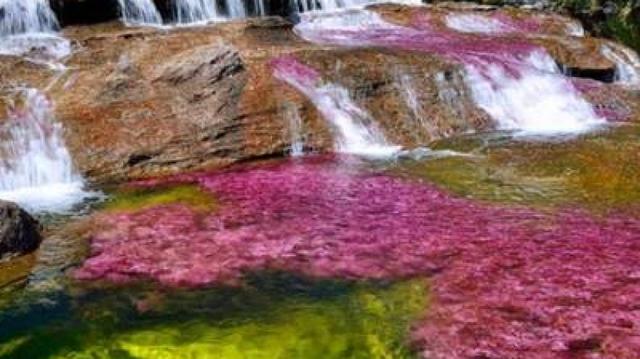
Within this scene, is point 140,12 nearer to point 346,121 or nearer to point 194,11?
point 194,11

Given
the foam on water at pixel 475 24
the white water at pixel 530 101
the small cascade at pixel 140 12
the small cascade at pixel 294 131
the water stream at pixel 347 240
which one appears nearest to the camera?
the water stream at pixel 347 240

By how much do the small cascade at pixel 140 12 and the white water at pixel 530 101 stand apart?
42.2 ft

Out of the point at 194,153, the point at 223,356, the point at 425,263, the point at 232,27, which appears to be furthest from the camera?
the point at 232,27

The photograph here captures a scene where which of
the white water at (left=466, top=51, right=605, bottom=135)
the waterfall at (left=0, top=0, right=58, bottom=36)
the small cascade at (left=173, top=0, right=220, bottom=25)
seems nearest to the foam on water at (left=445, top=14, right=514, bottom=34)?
the white water at (left=466, top=51, right=605, bottom=135)

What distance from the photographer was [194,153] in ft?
72.9

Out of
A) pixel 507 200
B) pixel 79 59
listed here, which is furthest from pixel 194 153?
pixel 507 200

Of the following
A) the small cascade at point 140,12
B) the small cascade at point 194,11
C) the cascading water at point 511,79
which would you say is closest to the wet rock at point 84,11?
the small cascade at point 140,12

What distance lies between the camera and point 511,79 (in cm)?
2898

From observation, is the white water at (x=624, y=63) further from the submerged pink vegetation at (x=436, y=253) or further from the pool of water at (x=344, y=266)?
the submerged pink vegetation at (x=436, y=253)

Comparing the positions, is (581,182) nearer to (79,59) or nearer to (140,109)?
(140,109)

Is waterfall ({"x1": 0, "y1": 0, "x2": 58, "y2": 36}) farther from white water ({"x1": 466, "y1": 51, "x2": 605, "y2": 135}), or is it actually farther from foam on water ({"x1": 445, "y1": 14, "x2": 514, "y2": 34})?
foam on water ({"x1": 445, "y1": 14, "x2": 514, "y2": 34})

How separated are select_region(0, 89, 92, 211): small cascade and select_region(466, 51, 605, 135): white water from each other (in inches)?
525

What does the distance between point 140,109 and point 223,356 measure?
1260 centimetres

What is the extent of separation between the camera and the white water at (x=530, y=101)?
2733 cm
